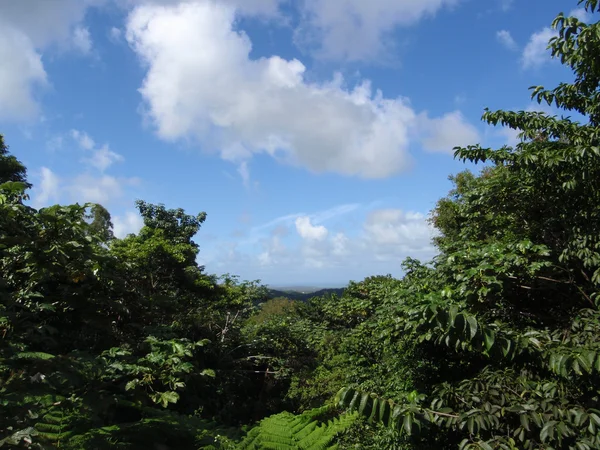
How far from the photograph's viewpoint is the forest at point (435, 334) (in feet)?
8.18

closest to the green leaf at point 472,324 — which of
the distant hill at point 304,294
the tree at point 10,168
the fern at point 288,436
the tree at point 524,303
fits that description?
the tree at point 524,303

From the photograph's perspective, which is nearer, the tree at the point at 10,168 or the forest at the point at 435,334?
the forest at the point at 435,334

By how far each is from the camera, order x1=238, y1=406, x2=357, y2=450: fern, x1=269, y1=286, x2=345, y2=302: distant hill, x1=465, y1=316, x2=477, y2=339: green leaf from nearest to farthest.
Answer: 1. x1=465, y1=316, x2=477, y2=339: green leaf
2. x1=238, y1=406, x2=357, y2=450: fern
3. x1=269, y1=286, x2=345, y2=302: distant hill

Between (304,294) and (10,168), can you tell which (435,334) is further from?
(304,294)

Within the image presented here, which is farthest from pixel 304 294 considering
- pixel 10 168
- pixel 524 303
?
pixel 524 303

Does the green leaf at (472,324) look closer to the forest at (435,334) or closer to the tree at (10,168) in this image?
the forest at (435,334)

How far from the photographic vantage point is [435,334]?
339cm

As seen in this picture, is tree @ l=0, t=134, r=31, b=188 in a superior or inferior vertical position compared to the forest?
superior

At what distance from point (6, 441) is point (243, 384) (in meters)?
8.24

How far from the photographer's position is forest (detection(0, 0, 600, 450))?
98.1 inches

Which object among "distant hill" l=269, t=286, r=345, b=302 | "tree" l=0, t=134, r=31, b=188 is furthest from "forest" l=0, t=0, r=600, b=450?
"tree" l=0, t=134, r=31, b=188

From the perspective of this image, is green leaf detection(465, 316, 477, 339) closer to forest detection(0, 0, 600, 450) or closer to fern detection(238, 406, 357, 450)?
forest detection(0, 0, 600, 450)

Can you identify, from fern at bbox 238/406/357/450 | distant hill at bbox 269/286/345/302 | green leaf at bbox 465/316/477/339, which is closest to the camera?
green leaf at bbox 465/316/477/339

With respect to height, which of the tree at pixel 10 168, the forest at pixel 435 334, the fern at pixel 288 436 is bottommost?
the fern at pixel 288 436
